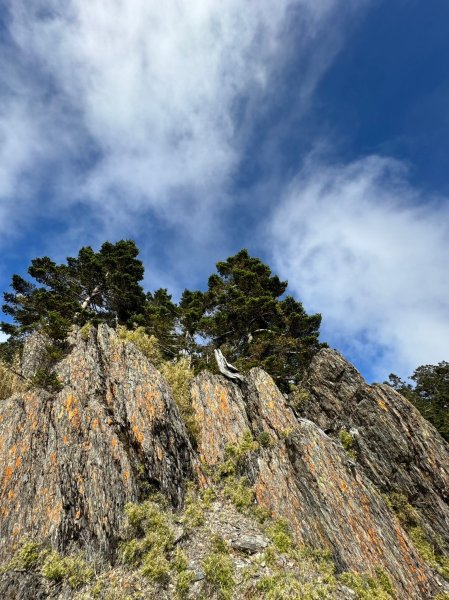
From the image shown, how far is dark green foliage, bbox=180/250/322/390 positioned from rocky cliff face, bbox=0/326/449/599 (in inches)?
294

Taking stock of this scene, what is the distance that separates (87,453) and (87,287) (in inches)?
871

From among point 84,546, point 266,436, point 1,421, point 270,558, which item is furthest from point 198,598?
point 1,421

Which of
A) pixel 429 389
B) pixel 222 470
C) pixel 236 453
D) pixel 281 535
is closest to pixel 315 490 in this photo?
pixel 281 535

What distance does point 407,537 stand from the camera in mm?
12977

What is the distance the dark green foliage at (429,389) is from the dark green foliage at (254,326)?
17184mm

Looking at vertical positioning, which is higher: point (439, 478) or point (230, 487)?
point (230, 487)

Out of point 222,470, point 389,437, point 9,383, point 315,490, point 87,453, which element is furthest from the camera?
point 389,437

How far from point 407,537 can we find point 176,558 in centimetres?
1021

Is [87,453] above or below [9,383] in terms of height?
below

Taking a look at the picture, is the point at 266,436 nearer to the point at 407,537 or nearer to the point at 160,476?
the point at 160,476

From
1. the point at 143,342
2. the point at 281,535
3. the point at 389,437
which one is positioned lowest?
the point at 281,535

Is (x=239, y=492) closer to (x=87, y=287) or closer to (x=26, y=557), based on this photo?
(x=26, y=557)

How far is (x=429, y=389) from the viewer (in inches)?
1893

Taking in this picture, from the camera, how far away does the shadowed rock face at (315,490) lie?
10859 millimetres
